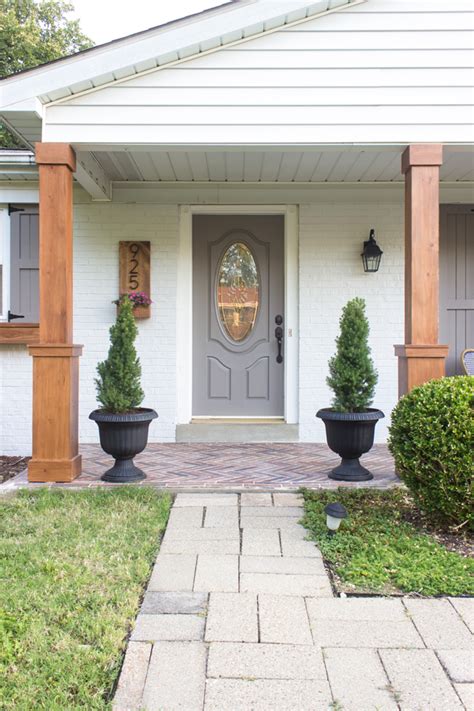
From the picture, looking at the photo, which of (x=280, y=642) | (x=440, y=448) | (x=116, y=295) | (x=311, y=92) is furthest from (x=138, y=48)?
(x=280, y=642)

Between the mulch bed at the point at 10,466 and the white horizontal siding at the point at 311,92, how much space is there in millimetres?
2429

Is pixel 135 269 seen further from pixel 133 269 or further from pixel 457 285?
pixel 457 285

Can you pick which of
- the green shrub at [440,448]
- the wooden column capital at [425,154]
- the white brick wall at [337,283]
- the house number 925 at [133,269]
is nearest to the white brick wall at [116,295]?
the house number 925 at [133,269]

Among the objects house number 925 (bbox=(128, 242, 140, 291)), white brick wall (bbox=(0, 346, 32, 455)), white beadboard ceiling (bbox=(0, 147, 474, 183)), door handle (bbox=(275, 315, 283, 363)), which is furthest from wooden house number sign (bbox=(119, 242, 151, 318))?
door handle (bbox=(275, 315, 283, 363))

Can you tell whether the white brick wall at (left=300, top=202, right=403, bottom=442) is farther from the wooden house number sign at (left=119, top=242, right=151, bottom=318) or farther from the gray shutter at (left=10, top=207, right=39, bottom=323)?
the gray shutter at (left=10, top=207, right=39, bottom=323)

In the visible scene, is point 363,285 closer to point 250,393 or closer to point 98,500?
point 250,393

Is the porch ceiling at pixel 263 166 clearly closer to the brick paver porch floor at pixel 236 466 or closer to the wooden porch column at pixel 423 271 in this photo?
the wooden porch column at pixel 423 271

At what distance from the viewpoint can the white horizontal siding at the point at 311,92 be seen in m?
3.58

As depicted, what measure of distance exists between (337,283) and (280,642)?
12.7ft

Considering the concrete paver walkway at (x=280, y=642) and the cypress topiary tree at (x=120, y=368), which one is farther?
the cypress topiary tree at (x=120, y=368)

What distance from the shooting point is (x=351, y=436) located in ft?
11.9

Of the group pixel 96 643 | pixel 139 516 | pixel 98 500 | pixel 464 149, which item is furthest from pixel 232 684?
pixel 464 149

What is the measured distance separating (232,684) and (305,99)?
11.0ft

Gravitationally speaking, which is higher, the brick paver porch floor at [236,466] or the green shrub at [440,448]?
the green shrub at [440,448]
